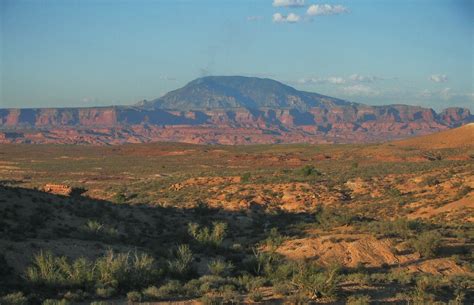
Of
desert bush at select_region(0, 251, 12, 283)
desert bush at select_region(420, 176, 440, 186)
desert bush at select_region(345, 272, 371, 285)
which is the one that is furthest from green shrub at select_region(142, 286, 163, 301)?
desert bush at select_region(420, 176, 440, 186)

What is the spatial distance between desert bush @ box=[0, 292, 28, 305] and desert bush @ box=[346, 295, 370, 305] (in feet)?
22.9

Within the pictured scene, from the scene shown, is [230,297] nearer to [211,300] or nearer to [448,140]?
[211,300]

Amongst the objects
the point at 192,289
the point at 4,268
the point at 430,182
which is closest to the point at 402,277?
the point at 192,289

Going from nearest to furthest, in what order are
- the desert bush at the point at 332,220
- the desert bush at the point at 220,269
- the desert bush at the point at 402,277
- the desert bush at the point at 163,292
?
the desert bush at the point at 163,292
the desert bush at the point at 402,277
the desert bush at the point at 220,269
the desert bush at the point at 332,220

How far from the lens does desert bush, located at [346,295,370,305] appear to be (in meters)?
12.3

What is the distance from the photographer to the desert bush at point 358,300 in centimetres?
1234

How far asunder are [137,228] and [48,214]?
4088mm

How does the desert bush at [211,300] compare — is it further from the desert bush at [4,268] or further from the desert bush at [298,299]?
the desert bush at [4,268]

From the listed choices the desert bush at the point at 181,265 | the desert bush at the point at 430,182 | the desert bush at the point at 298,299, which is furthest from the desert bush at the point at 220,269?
the desert bush at the point at 430,182

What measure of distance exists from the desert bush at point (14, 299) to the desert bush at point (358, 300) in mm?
6970

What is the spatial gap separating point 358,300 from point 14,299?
7.31 m

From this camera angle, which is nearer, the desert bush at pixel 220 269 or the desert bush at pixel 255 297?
the desert bush at pixel 255 297

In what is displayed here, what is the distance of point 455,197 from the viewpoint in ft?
108

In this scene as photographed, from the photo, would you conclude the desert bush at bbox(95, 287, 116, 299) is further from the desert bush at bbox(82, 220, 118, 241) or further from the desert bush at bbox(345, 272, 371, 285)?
the desert bush at bbox(82, 220, 118, 241)
